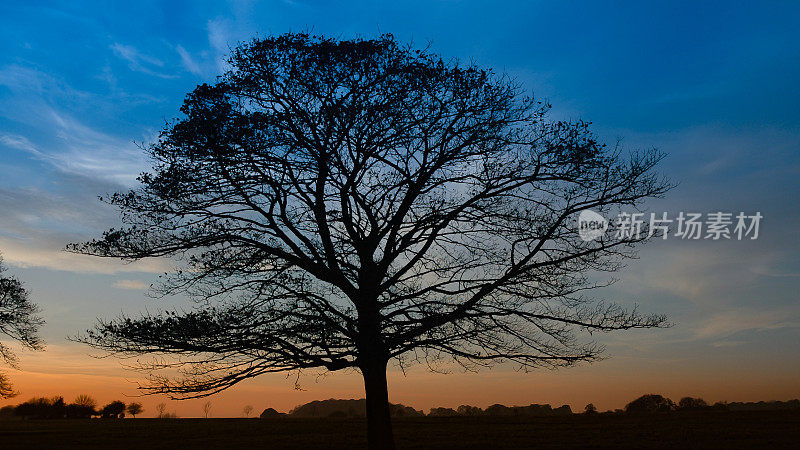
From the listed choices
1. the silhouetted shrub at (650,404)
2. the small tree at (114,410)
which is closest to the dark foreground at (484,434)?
the silhouetted shrub at (650,404)

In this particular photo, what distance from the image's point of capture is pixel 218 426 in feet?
101

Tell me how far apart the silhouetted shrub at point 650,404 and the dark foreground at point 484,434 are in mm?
3626

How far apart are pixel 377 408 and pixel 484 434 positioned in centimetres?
991

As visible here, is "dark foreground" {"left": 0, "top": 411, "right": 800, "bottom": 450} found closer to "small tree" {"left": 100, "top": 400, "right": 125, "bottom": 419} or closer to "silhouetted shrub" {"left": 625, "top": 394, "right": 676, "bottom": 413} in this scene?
"silhouetted shrub" {"left": 625, "top": 394, "right": 676, "bottom": 413}

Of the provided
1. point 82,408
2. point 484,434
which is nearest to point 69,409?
point 82,408

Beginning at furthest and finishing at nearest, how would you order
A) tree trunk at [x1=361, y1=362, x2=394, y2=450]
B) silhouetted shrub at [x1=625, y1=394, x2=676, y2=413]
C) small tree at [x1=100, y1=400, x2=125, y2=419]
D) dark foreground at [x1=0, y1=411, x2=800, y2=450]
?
small tree at [x1=100, y1=400, x2=125, y2=419] < silhouetted shrub at [x1=625, y1=394, x2=676, y2=413] < dark foreground at [x1=0, y1=411, x2=800, y2=450] < tree trunk at [x1=361, y1=362, x2=394, y2=450]

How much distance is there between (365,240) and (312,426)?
17.4 m

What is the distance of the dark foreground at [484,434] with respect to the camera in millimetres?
19656

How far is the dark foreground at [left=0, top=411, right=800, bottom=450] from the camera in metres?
19.7

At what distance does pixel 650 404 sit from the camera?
33.2 m

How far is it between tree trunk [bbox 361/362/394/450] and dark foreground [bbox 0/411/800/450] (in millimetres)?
5037

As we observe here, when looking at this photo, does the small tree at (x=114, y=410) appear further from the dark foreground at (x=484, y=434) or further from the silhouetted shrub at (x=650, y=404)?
the silhouetted shrub at (x=650, y=404)

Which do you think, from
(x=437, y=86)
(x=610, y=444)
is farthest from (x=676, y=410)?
(x=437, y=86)

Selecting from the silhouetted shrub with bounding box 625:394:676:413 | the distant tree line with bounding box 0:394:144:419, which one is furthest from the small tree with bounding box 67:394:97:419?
the silhouetted shrub with bounding box 625:394:676:413
